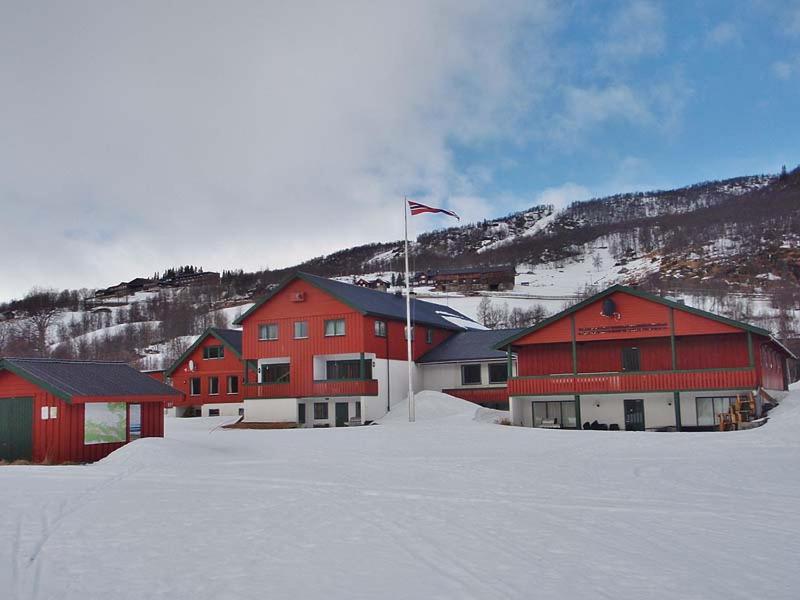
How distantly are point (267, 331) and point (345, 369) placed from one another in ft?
19.4

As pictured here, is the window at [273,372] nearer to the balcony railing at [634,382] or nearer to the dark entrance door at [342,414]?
the dark entrance door at [342,414]

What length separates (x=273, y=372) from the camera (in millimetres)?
48688

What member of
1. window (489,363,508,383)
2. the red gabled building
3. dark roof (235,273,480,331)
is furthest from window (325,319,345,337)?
window (489,363,508,383)

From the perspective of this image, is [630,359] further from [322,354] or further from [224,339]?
[224,339]

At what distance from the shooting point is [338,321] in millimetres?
45062

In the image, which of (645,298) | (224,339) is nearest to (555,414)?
(645,298)

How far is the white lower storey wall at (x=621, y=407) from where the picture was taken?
116ft

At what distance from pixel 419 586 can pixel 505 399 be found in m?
38.4

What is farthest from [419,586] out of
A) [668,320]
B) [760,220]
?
[760,220]

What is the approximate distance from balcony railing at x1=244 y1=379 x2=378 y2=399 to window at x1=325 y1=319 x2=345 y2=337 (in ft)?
9.87

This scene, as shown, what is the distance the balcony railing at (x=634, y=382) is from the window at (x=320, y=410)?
1303 cm

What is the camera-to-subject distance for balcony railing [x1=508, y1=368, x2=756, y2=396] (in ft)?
108

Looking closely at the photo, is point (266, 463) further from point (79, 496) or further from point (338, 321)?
point (338, 321)

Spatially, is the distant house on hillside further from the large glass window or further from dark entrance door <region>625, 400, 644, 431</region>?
dark entrance door <region>625, 400, 644, 431</region>
